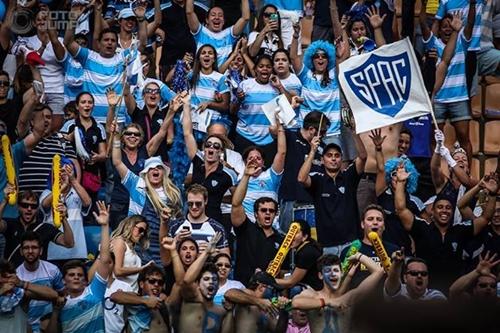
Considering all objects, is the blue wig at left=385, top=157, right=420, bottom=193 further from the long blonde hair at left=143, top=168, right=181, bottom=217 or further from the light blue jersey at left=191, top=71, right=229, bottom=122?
the light blue jersey at left=191, top=71, right=229, bottom=122

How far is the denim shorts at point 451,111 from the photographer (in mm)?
14242

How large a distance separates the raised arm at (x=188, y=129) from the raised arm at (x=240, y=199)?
1.55 metres

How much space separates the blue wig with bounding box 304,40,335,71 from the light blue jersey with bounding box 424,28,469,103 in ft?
4.49

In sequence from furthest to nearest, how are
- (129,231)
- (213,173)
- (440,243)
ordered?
(213,173) → (129,231) → (440,243)

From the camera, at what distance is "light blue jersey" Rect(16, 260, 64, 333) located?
9.61 metres

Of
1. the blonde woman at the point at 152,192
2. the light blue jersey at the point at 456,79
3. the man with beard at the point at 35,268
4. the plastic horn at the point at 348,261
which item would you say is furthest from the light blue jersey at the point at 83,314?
the light blue jersey at the point at 456,79

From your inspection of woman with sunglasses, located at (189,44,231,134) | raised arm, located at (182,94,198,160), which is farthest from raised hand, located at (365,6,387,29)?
raised arm, located at (182,94,198,160)

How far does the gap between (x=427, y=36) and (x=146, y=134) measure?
3934mm

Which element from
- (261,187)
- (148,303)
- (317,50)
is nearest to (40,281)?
(148,303)

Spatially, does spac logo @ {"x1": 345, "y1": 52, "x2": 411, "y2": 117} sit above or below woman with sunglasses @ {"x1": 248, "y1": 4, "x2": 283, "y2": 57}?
below

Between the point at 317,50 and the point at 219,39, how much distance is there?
157cm

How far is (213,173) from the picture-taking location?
11.6m

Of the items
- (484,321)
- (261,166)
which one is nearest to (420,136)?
(261,166)

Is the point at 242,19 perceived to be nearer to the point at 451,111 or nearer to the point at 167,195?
the point at 451,111
